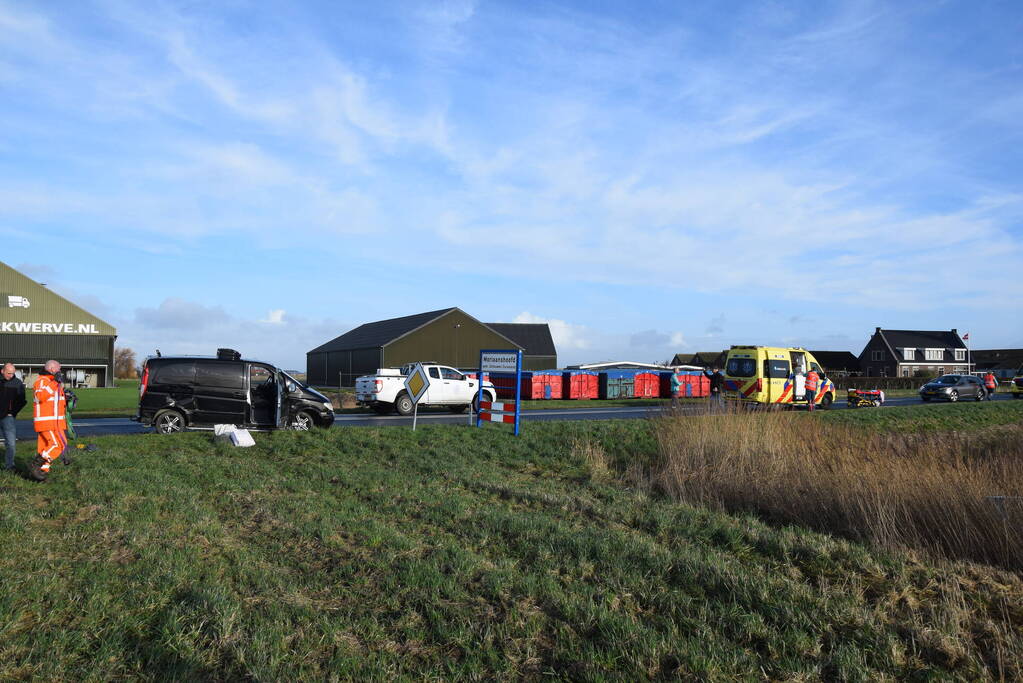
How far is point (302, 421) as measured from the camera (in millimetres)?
16438

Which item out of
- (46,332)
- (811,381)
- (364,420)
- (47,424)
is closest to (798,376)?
(811,381)

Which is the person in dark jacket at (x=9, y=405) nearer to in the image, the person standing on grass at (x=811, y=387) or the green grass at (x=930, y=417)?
the green grass at (x=930, y=417)

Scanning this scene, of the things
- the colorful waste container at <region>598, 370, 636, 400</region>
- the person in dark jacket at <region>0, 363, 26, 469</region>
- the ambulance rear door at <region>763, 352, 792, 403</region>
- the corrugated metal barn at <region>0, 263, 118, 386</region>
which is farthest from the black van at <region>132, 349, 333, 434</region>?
the corrugated metal barn at <region>0, 263, 118, 386</region>

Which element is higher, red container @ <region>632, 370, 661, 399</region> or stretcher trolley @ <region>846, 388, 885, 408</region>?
red container @ <region>632, 370, 661, 399</region>

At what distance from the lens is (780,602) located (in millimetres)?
5750

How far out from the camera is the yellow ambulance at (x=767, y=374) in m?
26.7

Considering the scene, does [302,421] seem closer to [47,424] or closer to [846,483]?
[47,424]

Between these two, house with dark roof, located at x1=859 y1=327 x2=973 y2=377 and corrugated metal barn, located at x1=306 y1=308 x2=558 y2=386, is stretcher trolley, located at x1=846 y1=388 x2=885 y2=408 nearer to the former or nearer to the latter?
corrugated metal barn, located at x1=306 y1=308 x2=558 y2=386

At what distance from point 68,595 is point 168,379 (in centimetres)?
1060

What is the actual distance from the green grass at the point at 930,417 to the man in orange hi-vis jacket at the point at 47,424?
2098 centimetres

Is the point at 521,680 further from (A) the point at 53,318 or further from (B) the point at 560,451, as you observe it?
(A) the point at 53,318

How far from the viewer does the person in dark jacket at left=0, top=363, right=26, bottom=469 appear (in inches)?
418

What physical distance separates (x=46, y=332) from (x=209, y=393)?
5093cm

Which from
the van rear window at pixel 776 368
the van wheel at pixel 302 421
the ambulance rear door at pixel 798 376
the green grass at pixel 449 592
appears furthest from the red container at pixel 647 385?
the green grass at pixel 449 592
